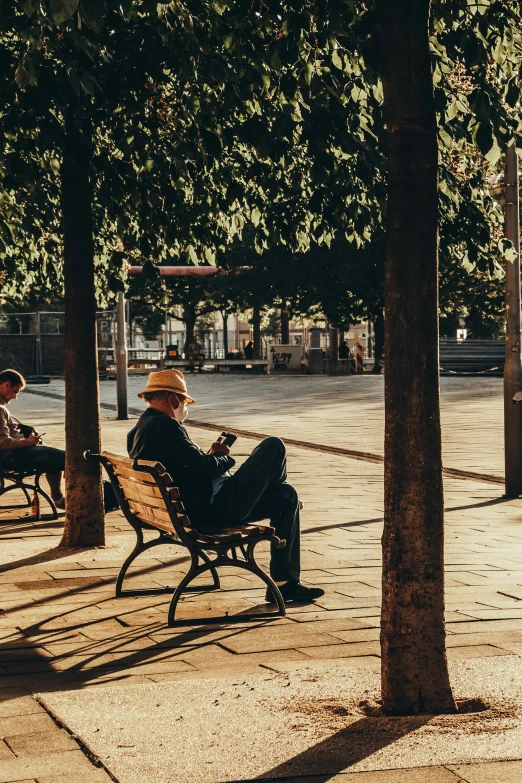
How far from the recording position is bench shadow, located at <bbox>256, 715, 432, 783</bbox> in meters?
3.76

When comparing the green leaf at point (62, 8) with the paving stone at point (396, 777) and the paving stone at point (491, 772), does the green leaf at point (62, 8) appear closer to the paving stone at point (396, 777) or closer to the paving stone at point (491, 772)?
the paving stone at point (396, 777)

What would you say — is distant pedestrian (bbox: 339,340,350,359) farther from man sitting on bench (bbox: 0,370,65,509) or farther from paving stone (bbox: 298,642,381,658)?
paving stone (bbox: 298,642,381,658)

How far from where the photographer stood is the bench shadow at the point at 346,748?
376 centimetres

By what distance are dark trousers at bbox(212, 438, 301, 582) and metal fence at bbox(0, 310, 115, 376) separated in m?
34.1

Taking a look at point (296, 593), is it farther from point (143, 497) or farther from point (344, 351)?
point (344, 351)

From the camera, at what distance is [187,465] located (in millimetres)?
6363

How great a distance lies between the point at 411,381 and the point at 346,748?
1.30 m

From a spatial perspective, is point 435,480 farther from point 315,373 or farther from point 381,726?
point 315,373

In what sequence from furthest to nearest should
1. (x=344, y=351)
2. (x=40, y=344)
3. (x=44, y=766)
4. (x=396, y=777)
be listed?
(x=344, y=351), (x=40, y=344), (x=44, y=766), (x=396, y=777)

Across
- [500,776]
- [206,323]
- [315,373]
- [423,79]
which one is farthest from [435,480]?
[206,323]

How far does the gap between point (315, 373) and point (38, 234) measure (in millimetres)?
36550

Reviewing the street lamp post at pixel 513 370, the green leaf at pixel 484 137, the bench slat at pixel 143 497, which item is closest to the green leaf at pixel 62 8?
the green leaf at pixel 484 137

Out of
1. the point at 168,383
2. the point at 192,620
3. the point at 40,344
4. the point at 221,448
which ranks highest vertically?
the point at 40,344

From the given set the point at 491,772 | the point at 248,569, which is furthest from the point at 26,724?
the point at 248,569
